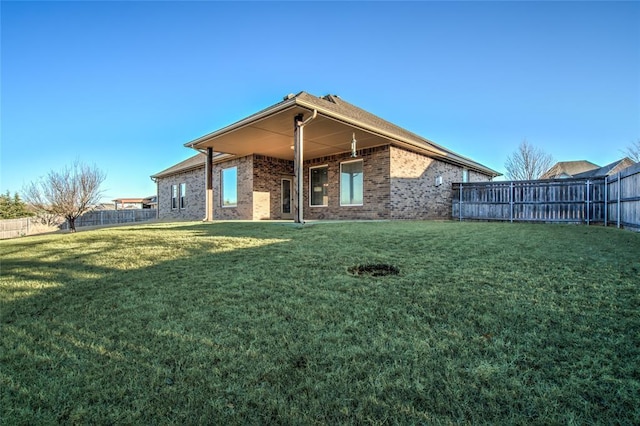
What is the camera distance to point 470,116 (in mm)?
19297

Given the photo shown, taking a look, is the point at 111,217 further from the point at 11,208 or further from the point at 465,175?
the point at 465,175

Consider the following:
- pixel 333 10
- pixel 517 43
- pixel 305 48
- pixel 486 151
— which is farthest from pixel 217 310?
pixel 486 151

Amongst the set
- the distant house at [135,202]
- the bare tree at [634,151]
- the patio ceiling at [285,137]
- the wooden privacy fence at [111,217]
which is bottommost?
the wooden privacy fence at [111,217]

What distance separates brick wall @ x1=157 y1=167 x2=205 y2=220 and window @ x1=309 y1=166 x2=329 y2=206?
6667mm

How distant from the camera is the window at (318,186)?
13.7 m

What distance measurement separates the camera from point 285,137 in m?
10.8

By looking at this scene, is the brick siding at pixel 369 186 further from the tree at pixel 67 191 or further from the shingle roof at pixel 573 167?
the shingle roof at pixel 573 167

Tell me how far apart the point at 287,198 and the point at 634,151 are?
2613 cm

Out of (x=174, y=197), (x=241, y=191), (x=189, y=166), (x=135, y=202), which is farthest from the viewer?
(x=135, y=202)

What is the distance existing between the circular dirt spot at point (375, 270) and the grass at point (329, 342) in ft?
0.48

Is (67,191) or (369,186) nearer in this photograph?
(369,186)

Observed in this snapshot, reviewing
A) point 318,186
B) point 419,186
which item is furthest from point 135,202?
point 419,186

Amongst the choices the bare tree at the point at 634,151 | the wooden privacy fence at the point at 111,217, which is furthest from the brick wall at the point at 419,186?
the wooden privacy fence at the point at 111,217

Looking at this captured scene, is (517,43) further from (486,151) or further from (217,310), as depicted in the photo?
(486,151)
